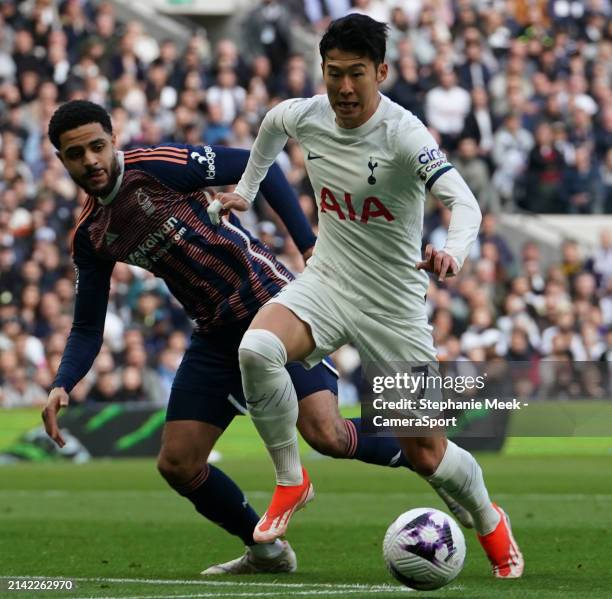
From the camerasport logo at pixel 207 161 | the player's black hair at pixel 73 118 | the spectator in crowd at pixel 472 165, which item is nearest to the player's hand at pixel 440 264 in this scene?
the camerasport logo at pixel 207 161

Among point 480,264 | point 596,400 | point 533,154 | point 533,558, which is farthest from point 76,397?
point 533,558

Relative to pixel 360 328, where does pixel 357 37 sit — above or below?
above

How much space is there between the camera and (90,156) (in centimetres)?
909

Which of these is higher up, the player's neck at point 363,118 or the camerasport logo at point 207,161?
the player's neck at point 363,118

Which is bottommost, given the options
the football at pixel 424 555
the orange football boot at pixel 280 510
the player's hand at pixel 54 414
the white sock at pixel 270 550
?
the white sock at pixel 270 550

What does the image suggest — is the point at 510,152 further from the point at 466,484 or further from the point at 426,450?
the point at 426,450

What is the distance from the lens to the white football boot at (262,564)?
956 cm

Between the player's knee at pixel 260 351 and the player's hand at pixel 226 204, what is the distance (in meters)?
0.80

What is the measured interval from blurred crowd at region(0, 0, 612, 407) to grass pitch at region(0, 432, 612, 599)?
1979mm

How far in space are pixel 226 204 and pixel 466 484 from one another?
1860 millimetres

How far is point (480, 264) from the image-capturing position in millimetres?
23578

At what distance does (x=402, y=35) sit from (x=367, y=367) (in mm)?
18101

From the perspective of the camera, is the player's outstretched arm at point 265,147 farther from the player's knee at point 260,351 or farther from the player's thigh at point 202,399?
the player's knee at point 260,351

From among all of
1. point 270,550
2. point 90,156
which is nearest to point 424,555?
point 270,550
